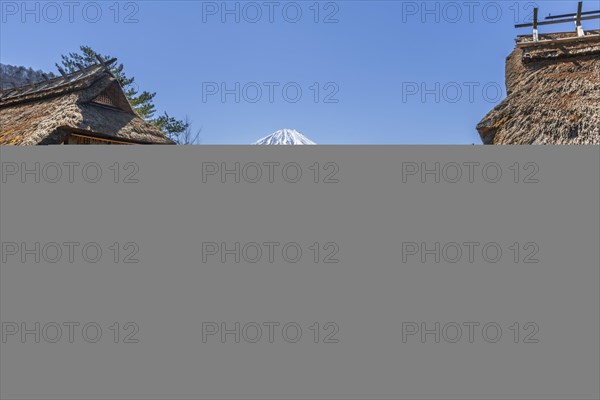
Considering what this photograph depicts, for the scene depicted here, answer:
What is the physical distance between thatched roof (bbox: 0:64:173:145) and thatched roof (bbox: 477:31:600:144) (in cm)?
654

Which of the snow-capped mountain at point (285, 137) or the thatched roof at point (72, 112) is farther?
the snow-capped mountain at point (285, 137)

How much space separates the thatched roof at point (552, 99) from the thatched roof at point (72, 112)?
6542 mm

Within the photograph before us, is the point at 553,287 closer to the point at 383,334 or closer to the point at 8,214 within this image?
the point at 383,334

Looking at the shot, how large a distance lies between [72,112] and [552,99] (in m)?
7.69

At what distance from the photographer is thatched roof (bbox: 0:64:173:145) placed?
6.81 metres

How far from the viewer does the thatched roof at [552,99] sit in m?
4.35

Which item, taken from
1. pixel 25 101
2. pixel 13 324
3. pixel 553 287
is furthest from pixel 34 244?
pixel 25 101

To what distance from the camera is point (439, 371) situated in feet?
7.52

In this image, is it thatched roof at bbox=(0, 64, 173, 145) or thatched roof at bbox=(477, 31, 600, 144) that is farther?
thatched roof at bbox=(0, 64, 173, 145)

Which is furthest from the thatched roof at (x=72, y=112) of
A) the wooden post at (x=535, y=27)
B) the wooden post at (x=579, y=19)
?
the wooden post at (x=579, y=19)
